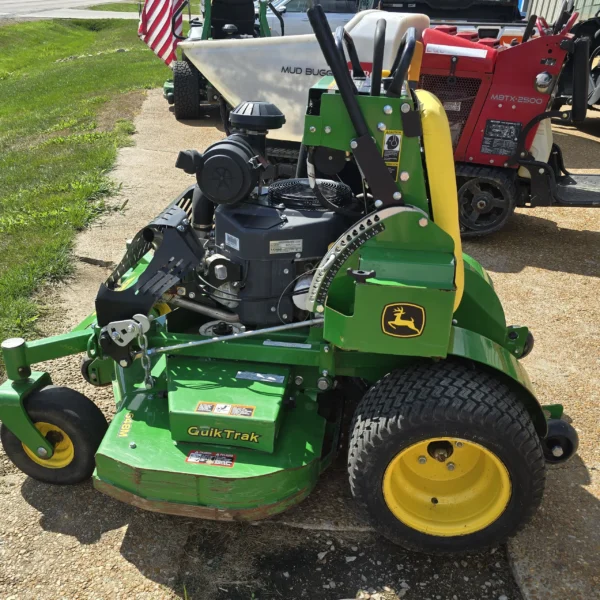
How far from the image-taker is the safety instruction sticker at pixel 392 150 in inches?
102

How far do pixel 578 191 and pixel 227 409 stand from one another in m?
4.86

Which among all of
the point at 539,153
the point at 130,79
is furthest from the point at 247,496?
the point at 130,79

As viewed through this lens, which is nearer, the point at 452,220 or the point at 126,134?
the point at 452,220

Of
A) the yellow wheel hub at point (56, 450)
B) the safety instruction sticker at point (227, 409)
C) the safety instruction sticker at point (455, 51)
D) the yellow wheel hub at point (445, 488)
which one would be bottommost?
the yellow wheel hub at point (56, 450)

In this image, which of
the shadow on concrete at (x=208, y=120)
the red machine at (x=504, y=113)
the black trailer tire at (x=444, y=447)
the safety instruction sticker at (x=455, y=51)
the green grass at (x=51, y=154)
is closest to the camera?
the black trailer tire at (x=444, y=447)

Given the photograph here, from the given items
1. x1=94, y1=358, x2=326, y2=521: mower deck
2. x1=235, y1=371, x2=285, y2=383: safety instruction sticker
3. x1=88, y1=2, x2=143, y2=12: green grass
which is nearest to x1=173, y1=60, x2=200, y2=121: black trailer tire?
x1=235, y1=371, x2=285, y2=383: safety instruction sticker

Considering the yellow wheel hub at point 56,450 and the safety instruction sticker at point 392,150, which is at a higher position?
the safety instruction sticker at point 392,150

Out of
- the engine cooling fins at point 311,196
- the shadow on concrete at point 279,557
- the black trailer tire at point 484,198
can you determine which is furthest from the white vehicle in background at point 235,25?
the shadow on concrete at point 279,557

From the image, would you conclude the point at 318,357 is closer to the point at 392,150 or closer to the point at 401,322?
the point at 401,322

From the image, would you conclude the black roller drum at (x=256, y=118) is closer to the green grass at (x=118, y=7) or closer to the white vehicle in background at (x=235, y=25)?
the white vehicle in background at (x=235, y=25)

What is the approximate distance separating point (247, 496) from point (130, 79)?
1346cm

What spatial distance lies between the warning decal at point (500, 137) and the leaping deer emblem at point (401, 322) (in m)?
4.09

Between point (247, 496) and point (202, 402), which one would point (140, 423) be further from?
point (247, 496)

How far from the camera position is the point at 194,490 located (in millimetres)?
2721
